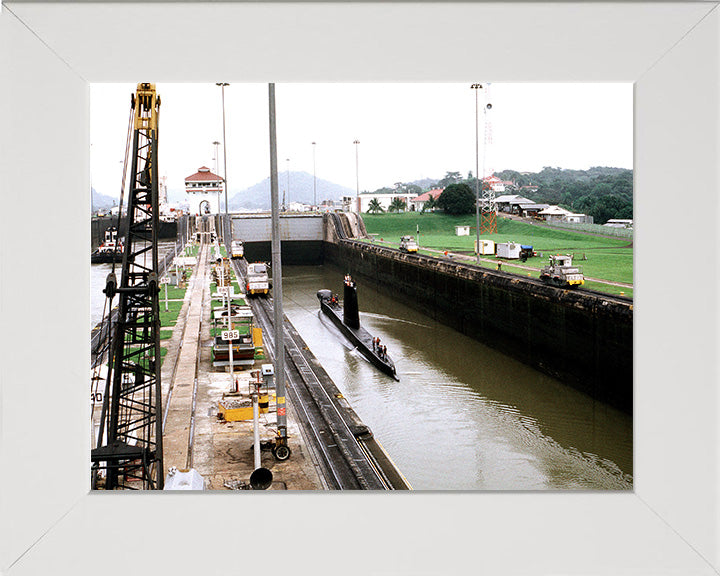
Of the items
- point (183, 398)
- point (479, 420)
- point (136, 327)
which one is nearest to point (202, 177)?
point (183, 398)

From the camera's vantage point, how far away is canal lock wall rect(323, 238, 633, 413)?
12.1 metres

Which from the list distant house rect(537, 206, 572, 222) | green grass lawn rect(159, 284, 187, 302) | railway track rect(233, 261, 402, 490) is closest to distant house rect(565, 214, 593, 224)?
distant house rect(537, 206, 572, 222)

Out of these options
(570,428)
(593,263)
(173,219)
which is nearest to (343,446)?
(570,428)

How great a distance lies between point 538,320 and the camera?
49.0ft

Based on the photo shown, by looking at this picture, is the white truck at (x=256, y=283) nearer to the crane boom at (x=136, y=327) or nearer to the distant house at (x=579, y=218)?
the crane boom at (x=136, y=327)

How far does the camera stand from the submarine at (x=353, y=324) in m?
14.4

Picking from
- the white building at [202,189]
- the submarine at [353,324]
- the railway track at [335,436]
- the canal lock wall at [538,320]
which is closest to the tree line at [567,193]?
the white building at [202,189]

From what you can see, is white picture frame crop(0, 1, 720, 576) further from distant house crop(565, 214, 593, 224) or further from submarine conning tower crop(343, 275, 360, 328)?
distant house crop(565, 214, 593, 224)

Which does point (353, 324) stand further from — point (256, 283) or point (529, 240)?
point (529, 240)

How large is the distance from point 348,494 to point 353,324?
13630mm

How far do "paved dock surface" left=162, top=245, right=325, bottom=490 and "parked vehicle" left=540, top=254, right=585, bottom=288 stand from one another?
652cm
